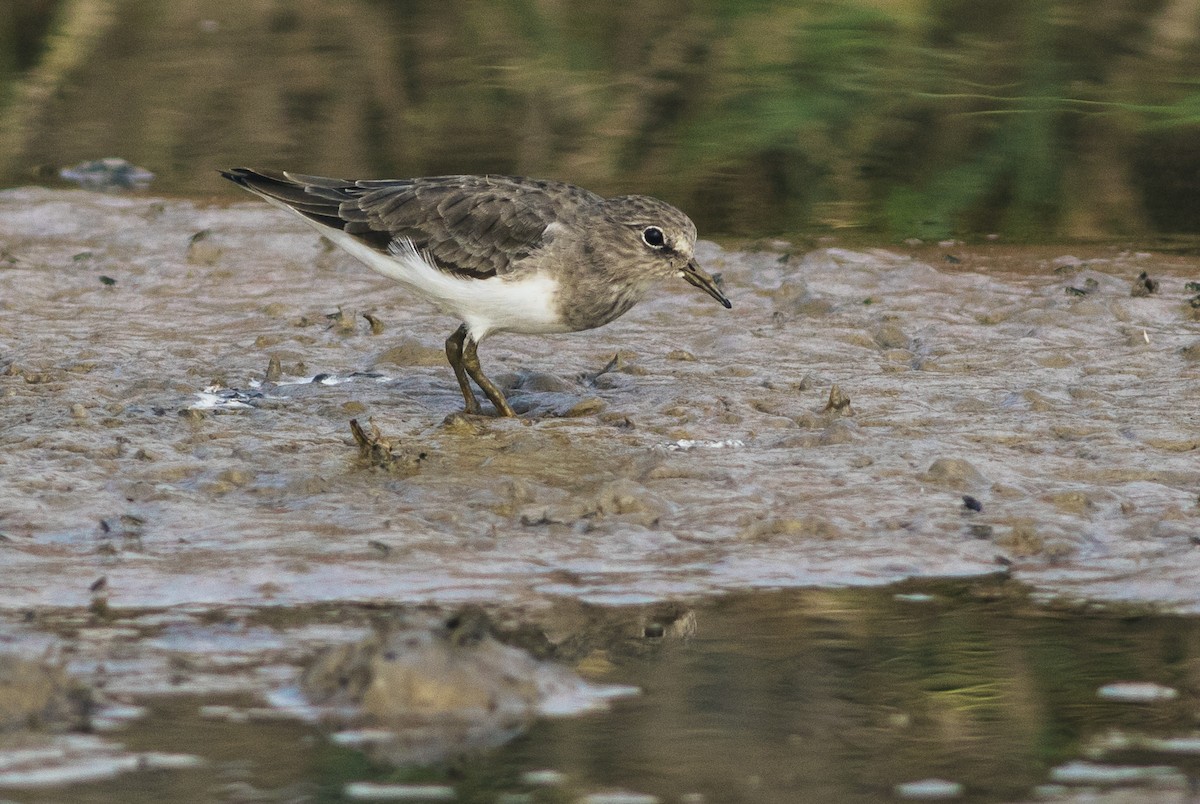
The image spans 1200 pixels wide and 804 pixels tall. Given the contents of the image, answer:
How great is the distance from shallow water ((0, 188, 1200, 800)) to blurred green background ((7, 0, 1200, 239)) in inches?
45.2

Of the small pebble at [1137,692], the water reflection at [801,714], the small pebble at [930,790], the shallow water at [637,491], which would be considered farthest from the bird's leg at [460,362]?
the small pebble at [930,790]

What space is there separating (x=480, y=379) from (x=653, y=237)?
97cm

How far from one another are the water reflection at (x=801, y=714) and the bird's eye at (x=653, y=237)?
245 cm

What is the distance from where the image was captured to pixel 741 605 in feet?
17.0

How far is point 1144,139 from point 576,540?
722 centimetres

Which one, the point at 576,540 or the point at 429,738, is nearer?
the point at 429,738

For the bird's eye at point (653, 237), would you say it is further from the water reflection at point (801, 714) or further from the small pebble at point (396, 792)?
the small pebble at point (396, 792)

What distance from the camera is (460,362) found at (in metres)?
7.40

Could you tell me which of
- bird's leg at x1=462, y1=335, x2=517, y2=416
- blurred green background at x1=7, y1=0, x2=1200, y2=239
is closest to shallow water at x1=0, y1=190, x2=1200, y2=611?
bird's leg at x1=462, y1=335, x2=517, y2=416

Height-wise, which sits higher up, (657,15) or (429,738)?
(657,15)

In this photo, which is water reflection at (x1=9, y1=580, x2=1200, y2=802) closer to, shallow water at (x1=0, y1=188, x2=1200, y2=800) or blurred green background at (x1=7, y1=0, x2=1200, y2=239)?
shallow water at (x1=0, y1=188, x2=1200, y2=800)

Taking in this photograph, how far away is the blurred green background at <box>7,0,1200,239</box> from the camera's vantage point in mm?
10656

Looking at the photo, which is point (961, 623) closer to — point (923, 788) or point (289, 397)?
point (923, 788)

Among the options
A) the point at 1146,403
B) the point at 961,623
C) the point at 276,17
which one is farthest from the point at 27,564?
the point at 276,17
